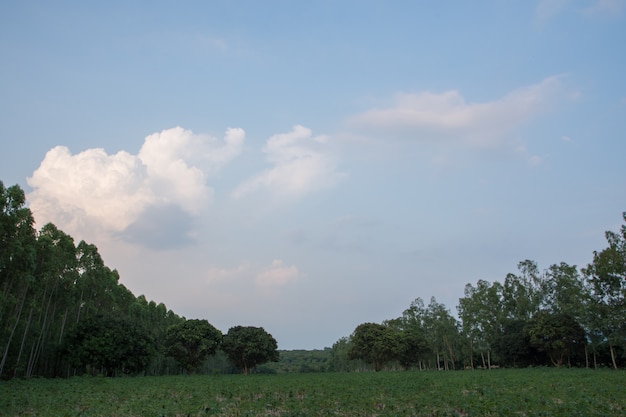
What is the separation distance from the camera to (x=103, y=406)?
2106 cm

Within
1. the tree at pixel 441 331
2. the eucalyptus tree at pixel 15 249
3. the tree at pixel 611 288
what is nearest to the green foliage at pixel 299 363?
the tree at pixel 441 331

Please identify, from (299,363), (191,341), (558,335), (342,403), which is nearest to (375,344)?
(558,335)

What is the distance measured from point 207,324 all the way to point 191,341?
3.55m

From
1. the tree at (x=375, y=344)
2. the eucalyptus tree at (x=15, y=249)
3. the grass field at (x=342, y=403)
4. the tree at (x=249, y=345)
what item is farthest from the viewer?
the tree at (x=375, y=344)

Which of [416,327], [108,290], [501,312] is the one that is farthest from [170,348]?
[501,312]

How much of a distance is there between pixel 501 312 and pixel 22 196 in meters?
65.8

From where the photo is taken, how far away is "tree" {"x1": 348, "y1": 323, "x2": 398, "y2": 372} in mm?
72188

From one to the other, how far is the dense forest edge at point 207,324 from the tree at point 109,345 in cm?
12

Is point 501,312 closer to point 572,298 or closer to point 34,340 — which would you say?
point 572,298

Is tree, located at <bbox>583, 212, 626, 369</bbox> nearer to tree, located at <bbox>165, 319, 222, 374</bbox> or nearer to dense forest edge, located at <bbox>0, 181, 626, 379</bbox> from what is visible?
dense forest edge, located at <bbox>0, 181, 626, 379</bbox>

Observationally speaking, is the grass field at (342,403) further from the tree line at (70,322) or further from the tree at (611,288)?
the tree at (611,288)

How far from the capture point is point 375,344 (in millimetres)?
72125

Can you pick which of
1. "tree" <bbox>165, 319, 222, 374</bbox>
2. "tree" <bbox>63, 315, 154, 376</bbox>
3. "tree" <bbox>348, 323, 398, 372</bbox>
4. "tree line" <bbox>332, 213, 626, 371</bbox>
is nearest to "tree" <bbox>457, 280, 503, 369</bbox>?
"tree line" <bbox>332, 213, 626, 371</bbox>

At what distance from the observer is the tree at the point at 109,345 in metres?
51.5
